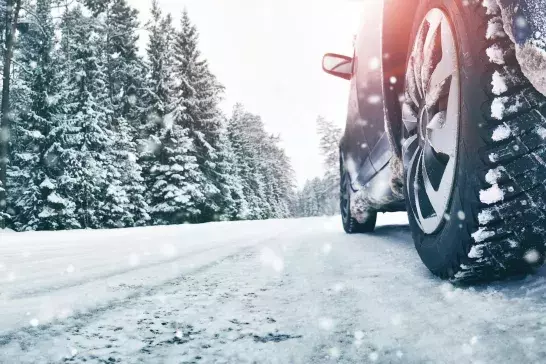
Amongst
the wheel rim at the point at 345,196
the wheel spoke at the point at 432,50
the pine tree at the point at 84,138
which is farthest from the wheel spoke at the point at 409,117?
the pine tree at the point at 84,138

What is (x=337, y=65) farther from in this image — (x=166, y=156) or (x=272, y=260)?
(x=166, y=156)

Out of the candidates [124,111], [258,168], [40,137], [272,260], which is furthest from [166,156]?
[258,168]

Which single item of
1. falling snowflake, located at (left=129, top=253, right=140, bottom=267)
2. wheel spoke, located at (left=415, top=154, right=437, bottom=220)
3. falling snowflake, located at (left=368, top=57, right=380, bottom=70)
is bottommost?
falling snowflake, located at (left=129, top=253, right=140, bottom=267)

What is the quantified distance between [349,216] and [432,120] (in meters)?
2.77

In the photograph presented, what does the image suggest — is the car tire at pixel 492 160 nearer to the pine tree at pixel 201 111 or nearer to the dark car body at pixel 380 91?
the dark car body at pixel 380 91

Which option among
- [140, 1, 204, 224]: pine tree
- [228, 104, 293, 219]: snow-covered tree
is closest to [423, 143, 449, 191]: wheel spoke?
[140, 1, 204, 224]: pine tree

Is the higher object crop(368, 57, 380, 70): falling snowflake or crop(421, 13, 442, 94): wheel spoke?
crop(368, 57, 380, 70): falling snowflake

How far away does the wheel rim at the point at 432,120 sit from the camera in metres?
1.41

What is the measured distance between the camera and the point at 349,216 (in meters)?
4.23

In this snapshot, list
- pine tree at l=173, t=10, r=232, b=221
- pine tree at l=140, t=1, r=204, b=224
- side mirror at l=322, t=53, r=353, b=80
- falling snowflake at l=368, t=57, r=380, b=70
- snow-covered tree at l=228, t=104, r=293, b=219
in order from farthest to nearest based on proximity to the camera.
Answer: snow-covered tree at l=228, t=104, r=293, b=219 → pine tree at l=173, t=10, r=232, b=221 → pine tree at l=140, t=1, r=204, b=224 → side mirror at l=322, t=53, r=353, b=80 → falling snowflake at l=368, t=57, r=380, b=70

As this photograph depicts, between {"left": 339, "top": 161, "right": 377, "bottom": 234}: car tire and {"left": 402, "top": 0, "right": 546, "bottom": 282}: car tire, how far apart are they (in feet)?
8.71

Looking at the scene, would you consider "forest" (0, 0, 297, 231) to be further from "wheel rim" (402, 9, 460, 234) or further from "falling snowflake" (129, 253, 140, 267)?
"wheel rim" (402, 9, 460, 234)

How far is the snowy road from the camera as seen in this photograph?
0.91 meters

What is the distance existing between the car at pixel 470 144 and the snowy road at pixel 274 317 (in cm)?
14
